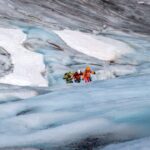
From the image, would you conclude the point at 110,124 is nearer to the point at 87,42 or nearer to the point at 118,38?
the point at 87,42

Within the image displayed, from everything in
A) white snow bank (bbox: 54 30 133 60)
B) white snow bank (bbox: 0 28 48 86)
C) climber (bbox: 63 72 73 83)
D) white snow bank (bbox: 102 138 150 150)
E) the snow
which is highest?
white snow bank (bbox: 102 138 150 150)

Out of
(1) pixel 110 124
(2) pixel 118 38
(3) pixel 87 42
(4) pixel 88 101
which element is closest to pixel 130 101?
(4) pixel 88 101

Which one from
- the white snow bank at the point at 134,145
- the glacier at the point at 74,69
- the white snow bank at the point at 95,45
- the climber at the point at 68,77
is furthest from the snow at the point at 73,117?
the white snow bank at the point at 95,45

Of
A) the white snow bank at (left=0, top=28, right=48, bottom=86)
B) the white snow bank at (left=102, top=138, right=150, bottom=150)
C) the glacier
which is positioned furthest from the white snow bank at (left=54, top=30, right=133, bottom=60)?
the white snow bank at (left=102, top=138, right=150, bottom=150)

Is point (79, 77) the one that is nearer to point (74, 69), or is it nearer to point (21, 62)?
point (74, 69)

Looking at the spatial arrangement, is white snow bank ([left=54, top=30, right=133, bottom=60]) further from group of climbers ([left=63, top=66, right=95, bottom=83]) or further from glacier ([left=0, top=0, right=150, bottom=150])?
group of climbers ([left=63, top=66, right=95, bottom=83])

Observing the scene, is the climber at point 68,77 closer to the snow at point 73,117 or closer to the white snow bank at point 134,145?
the snow at point 73,117
